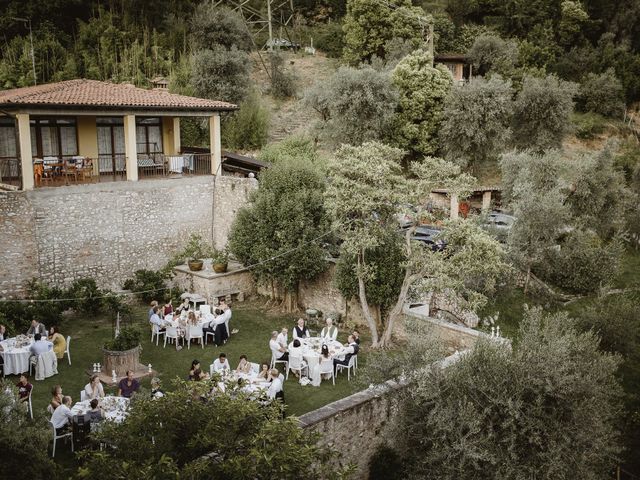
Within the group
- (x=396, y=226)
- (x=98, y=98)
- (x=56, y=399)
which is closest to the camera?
(x=56, y=399)

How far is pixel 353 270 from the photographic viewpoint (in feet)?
55.7

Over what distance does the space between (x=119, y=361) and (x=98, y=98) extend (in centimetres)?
1006

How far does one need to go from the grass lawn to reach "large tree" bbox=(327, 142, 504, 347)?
2.53 meters

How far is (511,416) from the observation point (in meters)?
10.1

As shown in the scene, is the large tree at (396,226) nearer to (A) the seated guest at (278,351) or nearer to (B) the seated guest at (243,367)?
(A) the seated guest at (278,351)

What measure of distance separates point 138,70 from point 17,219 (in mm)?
16986

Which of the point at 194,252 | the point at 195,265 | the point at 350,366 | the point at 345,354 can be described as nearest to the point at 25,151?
the point at 195,265

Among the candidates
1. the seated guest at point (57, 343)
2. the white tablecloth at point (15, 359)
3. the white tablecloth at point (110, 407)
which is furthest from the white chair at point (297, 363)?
the white tablecloth at point (15, 359)

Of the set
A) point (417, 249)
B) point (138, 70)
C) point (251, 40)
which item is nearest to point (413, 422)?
point (417, 249)

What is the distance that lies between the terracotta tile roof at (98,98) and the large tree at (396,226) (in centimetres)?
766

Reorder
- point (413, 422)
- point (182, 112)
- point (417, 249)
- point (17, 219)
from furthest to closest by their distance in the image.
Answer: point (182, 112) → point (17, 219) → point (417, 249) → point (413, 422)

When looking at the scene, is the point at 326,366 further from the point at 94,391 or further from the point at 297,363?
the point at 94,391

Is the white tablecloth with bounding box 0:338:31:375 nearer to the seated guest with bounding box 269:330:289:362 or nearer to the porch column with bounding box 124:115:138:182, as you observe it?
the seated guest with bounding box 269:330:289:362

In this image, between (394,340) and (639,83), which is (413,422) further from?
(639,83)
